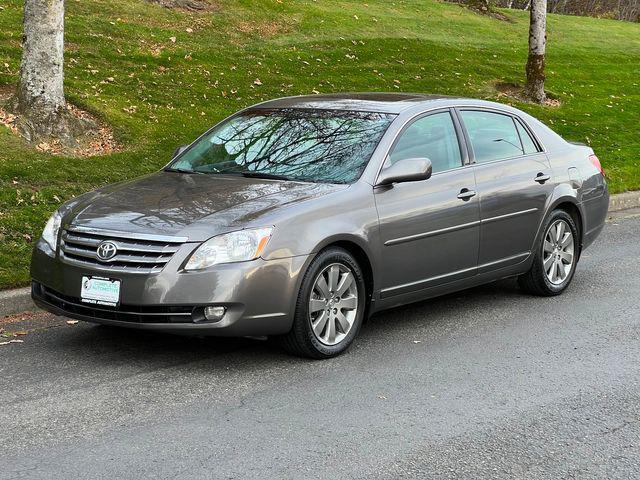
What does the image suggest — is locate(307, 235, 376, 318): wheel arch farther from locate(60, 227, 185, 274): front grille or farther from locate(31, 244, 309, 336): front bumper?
locate(60, 227, 185, 274): front grille

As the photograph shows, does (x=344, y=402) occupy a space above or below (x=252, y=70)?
below

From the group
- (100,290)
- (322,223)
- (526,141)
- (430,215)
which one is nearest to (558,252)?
(526,141)

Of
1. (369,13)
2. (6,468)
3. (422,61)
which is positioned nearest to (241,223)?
(6,468)

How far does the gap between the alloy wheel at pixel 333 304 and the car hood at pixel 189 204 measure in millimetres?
507

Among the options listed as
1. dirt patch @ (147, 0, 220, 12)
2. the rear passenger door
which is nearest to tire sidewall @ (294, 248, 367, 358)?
the rear passenger door

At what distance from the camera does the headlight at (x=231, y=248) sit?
5.79m

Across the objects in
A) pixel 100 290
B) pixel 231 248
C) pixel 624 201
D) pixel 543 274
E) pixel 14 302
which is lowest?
pixel 624 201

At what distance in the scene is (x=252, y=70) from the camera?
1761cm

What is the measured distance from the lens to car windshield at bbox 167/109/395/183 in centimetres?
680

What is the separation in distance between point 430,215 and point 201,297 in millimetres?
1889

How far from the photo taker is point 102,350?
646 cm

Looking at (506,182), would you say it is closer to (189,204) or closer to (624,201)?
(189,204)

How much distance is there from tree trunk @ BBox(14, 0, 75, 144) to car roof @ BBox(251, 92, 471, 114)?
181 inches

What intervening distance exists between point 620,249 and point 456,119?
11.9ft
